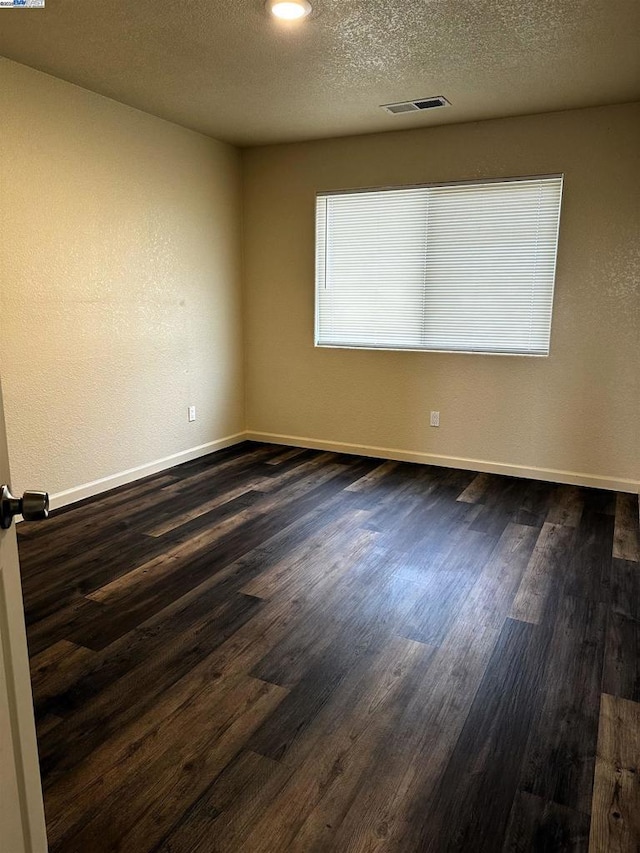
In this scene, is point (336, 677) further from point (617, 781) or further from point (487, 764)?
point (617, 781)

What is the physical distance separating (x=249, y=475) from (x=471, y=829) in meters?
3.16

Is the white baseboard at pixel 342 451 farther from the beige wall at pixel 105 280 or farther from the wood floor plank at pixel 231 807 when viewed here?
the wood floor plank at pixel 231 807

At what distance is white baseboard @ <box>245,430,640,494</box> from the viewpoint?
13.6 feet

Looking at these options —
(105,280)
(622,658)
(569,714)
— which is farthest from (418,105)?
(569,714)

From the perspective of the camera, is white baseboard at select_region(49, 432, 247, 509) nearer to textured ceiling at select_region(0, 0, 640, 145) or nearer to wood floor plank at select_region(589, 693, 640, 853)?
textured ceiling at select_region(0, 0, 640, 145)

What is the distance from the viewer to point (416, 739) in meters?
1.77

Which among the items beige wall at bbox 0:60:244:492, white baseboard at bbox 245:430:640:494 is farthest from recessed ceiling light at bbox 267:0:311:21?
white baseboard at bbox 245:430:640:494

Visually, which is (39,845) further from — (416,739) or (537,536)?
(537,536)

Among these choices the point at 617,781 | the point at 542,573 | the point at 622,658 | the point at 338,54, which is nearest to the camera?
the point at 617,781

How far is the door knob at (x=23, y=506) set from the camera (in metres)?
0.95

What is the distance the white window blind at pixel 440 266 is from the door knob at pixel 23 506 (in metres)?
3.91

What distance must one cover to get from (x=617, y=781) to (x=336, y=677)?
2.92 ft

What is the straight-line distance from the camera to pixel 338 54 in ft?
9.82

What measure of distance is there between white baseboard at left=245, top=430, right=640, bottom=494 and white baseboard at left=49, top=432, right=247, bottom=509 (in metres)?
0.49
